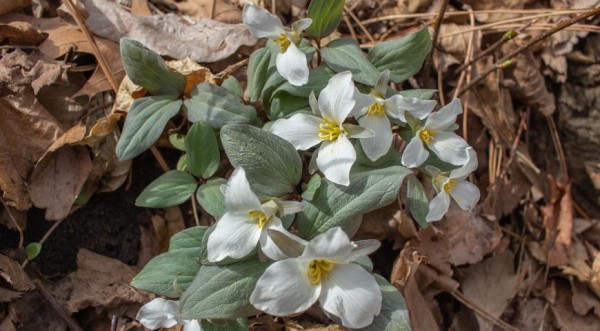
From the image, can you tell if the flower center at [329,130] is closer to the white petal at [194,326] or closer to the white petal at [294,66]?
the white petal at [294,66]

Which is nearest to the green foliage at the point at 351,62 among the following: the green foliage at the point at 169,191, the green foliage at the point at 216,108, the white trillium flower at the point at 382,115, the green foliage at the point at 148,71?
the white trillium flower at the point at 382,115

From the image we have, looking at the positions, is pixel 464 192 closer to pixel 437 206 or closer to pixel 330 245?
pixel 437 206

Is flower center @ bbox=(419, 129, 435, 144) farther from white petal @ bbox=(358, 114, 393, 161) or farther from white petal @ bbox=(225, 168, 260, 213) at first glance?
white petal @ bbox=(225, 168, 260, 213)

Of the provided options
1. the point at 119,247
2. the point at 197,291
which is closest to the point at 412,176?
the point at 197,291

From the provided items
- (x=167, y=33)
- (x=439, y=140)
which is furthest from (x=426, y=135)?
(x=167, y=33)

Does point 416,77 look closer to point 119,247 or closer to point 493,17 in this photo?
point 493,17
